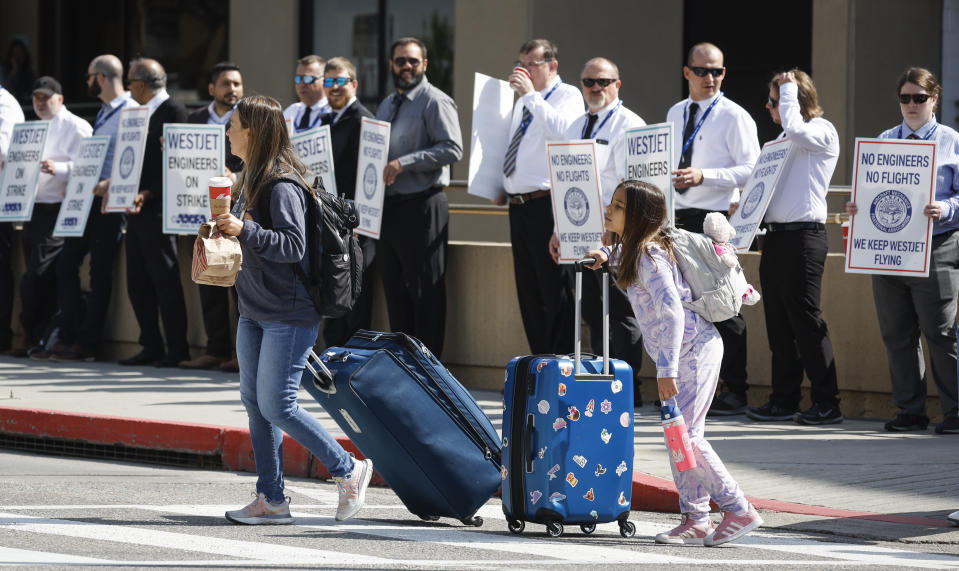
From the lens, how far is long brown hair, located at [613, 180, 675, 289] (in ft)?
22.7

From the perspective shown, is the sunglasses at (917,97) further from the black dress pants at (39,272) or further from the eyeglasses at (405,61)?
the black dress pants at (39,272)

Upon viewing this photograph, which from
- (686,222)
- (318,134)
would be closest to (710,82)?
(686,222)

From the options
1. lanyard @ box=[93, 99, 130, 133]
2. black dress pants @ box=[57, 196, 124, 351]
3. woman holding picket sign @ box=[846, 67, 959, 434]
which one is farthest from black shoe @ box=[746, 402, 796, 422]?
lanyard @ box=[93, 99, 130, 133]

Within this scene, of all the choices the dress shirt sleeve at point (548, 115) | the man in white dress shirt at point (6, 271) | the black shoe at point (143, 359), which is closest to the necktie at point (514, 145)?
the dress shirt sleeve at point (548, 115)

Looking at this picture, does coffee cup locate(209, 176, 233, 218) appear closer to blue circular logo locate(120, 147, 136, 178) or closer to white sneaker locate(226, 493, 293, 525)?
white sneaker locate(226, 493, 293, 525)

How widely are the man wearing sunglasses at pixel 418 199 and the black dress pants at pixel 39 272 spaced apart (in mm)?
3689

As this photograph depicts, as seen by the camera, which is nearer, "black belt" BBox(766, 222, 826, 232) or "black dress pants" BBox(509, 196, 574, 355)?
"black belt" BBox(766, 222, 826, 232)

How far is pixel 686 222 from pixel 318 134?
2.93 meters

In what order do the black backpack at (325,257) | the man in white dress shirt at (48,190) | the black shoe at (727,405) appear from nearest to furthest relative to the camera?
the black backpack at (325,257) < the black shoe at (727,405) < the man in white dress shirt at (48,190)

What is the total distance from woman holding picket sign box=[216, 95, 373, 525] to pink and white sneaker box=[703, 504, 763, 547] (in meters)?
1.67

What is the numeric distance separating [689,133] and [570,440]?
14.2 feet

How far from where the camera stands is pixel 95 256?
1345 centimetres

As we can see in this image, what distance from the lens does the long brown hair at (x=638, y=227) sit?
272 inches

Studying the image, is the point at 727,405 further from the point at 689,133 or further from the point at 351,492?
the point at 351,492
